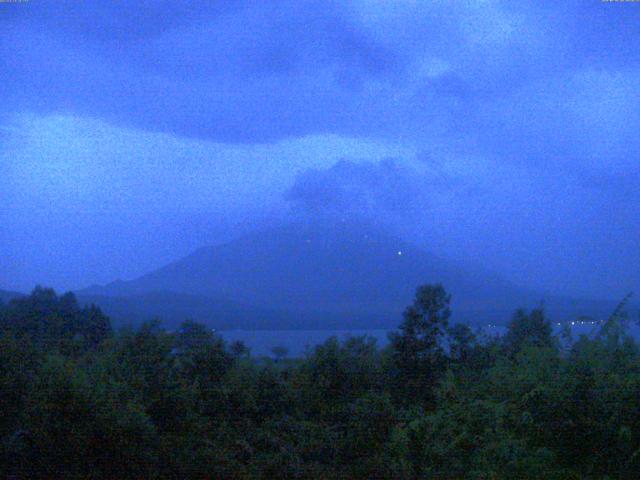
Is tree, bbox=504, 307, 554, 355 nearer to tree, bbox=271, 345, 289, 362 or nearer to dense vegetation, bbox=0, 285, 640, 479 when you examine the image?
dense vegetation, bbox=0, 285, 640, 479

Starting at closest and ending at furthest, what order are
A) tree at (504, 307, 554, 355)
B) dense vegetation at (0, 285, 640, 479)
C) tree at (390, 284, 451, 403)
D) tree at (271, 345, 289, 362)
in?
dense vegetation at (0, 285, 640, 479) → tree at (504, 307, 554, 355) → tree at (271, 345, 289, 362) → tree at (390, 284, 451, 403)

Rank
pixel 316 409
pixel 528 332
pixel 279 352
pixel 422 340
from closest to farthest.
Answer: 1. pixel 528 332
2. pixel 316 409
3. pixel 279 352
4. pixel 422 340

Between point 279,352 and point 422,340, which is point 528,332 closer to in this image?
point 422,340

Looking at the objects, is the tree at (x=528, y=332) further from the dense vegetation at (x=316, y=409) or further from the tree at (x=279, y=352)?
the tree at (x=279, y=352)

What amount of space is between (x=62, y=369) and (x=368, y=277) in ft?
59.0

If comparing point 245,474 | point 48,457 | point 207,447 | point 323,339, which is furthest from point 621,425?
point 323,339

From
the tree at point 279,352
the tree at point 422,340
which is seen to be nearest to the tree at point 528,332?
the tree at point 422,340

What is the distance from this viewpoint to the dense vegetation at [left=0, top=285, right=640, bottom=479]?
4312mm

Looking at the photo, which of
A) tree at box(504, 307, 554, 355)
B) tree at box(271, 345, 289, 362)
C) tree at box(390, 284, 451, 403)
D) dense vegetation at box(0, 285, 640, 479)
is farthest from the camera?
tree at box(390, 284, 451, 403)

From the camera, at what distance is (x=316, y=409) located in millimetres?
8289

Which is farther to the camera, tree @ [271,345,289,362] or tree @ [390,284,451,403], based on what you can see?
tree @ [390,284,451,403]

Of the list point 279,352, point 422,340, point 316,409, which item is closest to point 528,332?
point 316,409

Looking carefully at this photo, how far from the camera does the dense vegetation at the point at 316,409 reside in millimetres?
4312

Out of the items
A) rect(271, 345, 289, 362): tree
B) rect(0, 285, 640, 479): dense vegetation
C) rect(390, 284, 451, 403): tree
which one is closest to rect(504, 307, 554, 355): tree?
rect(0, 285, 640, 479): dense vegetation
